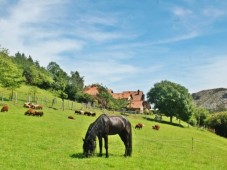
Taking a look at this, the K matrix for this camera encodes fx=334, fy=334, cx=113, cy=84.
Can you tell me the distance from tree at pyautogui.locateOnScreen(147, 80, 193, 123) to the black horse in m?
76.4

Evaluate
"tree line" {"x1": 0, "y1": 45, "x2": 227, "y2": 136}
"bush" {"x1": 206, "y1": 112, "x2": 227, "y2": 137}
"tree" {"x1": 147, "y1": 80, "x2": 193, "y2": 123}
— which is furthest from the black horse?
"bush" {"x1": 206, "y1": 112, "x2": 227, "y2": 137}

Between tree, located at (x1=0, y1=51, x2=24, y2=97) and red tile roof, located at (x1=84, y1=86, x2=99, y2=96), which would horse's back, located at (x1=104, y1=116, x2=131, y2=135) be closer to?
tree, located at (x1=0, y1=51, x2=24, y2=97)

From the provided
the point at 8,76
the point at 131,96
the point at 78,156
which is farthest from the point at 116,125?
the point at 131,96

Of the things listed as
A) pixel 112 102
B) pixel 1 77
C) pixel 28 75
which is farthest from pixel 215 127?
pixel 1 77

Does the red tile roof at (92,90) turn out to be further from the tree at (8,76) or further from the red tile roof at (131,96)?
the tree at (8,76)

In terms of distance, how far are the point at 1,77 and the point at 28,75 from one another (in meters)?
53.3

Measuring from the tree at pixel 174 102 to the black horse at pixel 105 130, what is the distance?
76409 millimetres

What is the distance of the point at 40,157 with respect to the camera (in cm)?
2027

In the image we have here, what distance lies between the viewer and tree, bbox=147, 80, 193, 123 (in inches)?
3858

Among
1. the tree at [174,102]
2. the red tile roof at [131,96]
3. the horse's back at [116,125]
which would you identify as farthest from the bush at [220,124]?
the horse's back at [116,125]

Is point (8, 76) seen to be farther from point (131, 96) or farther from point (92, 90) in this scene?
point (131, 96)

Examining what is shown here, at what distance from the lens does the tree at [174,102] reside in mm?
98000

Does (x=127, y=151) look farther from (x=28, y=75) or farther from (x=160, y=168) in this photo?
(x=28, y=75)

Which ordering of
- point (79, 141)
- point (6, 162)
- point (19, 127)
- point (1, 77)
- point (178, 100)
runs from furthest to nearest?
point (178, 100) → point (1, 77) → point (19, 127) → point (79, 141) → point (6, 162)
